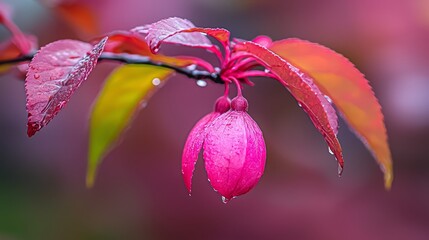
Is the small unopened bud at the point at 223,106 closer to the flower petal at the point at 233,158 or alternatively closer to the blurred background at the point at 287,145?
the flower petal at the point at 233,158

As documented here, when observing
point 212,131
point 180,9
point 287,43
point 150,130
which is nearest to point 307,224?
point 150,130

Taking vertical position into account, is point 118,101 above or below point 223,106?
below

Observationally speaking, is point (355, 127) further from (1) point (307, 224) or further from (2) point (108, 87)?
(1) point (307, 224)

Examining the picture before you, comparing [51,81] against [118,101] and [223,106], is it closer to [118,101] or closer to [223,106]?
[223,106]

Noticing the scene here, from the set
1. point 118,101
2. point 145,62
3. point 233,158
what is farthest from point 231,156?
point 118,101

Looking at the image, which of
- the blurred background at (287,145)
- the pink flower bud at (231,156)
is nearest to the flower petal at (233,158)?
the pink flower bud at (231,156)

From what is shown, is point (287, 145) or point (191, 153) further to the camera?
point (287, 145)
